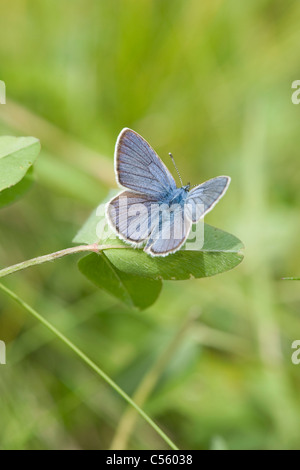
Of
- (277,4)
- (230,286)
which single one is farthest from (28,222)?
(277,4)

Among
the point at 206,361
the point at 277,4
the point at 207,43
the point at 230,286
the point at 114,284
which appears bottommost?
the point at 206,361

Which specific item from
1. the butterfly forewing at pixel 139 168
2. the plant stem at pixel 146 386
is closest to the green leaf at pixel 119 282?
the butterfly forewing at pixel 139 168

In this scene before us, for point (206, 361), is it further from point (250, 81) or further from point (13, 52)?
point (13, 52)

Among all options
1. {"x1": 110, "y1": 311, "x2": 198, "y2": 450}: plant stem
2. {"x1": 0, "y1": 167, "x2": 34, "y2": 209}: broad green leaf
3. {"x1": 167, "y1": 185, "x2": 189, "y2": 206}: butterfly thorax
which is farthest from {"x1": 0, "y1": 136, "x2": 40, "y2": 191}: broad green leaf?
{"x1": 110, "y1": 311, "x2": 198, "y2": 450}: plant stem

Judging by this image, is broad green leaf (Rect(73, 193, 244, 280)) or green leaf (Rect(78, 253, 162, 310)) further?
green leaf (Rect(78, 253, 162, 310))

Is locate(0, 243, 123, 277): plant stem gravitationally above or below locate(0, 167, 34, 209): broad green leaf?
below

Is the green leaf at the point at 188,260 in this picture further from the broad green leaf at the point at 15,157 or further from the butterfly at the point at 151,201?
the broad green leaf at the point at 15,157

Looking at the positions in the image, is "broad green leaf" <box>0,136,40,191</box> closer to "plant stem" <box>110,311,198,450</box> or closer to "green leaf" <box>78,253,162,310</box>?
"green leaf" <box>78,253,162,310</box>
